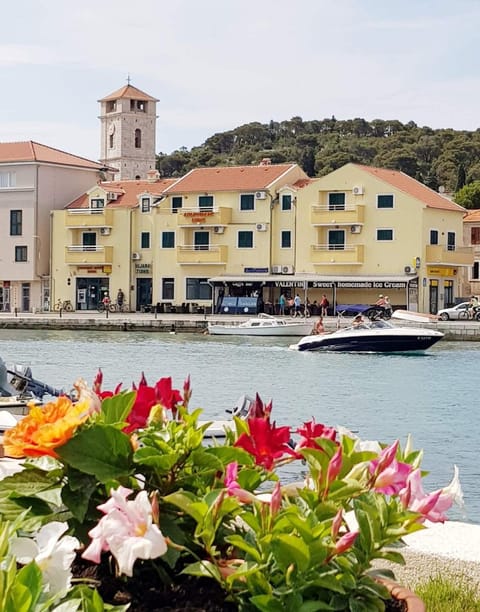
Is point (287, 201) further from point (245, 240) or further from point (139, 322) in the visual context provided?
point (139, 322)

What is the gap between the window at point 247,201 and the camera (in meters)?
64.8

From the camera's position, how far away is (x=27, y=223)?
70438 mm

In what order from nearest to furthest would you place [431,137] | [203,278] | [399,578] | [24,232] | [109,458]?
[109,458]
[399,578]
[203,278]
[24,232]
[431,137]

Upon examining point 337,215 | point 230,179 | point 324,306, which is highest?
point 230,179

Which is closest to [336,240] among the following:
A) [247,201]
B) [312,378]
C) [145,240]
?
[247,201]

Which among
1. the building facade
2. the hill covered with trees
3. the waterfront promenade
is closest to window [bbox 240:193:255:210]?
the waterfront promenade

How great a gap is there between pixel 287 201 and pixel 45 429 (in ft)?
203

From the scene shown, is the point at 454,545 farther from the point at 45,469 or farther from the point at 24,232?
the point at 24,232

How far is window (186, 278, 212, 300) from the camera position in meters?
65.8

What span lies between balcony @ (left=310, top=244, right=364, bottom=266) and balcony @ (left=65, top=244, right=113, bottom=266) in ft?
43.7

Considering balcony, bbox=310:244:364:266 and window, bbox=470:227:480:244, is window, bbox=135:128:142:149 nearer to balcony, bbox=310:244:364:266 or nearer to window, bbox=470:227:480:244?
window, bbox=470:227:480:244

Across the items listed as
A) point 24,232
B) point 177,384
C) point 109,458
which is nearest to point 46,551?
point 109,458

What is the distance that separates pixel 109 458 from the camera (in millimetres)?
2996

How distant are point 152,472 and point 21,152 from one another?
71.4 m
